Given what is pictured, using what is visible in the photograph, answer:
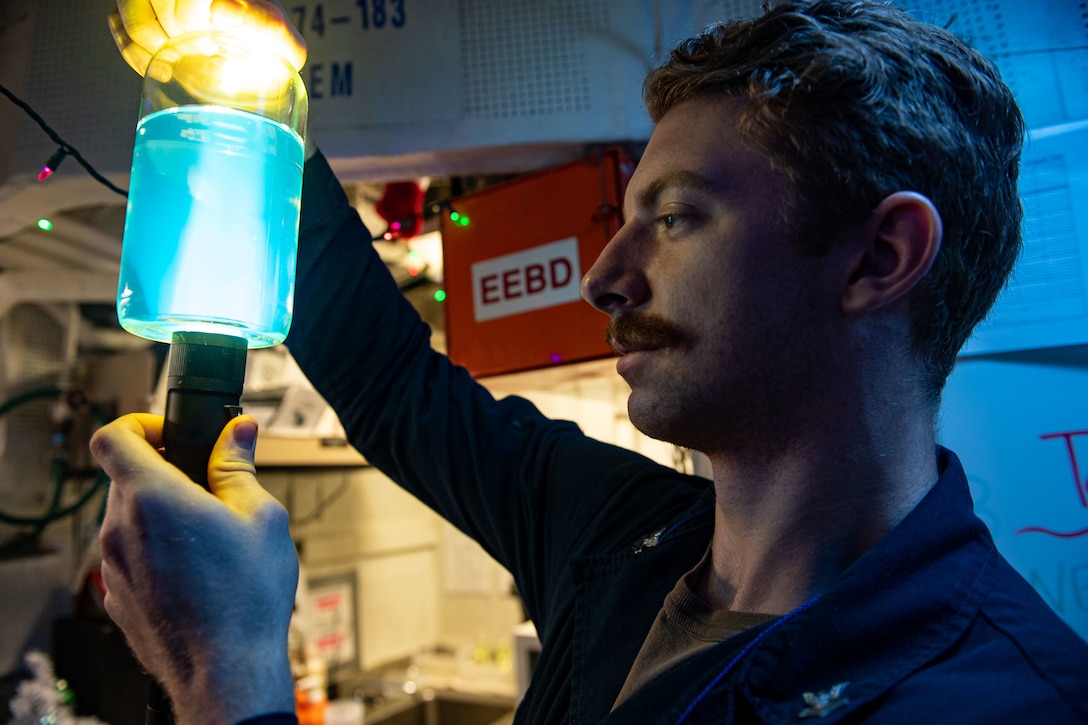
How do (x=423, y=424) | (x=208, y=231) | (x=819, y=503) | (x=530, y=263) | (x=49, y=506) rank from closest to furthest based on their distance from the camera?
(x=208, y=231), (x=819, y=503), (x=423, y=424), (x=530, y=263), (x=49, y=506)

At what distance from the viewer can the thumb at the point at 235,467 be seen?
596 millimetres

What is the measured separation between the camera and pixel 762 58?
829 mm

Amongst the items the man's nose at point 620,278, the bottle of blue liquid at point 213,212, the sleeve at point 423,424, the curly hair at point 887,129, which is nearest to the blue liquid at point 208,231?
the bottle of blue liquid at point 213,212

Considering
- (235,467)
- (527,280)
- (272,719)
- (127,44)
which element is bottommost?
(272,719)

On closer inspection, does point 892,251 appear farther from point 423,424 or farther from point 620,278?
point 423,424

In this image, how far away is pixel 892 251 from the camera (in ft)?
2.55

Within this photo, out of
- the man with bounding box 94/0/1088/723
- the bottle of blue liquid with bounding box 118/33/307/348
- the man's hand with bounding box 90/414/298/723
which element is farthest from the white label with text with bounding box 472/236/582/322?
the man's hand with bounding box 90/414/298/723

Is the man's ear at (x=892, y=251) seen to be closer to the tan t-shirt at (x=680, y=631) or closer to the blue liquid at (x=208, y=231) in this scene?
the tan t-shirt at (x=680, y=631)

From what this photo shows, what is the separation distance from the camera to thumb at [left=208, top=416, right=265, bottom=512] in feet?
1.95

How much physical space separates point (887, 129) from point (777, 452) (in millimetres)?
401

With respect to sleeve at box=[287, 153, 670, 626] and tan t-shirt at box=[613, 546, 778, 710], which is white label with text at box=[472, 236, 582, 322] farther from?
tan t-shirt at box=[613, 546, 778, 710]

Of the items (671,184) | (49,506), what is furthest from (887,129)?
(49,506)

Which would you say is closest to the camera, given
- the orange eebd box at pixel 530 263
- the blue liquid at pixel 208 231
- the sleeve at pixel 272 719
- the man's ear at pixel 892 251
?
the sleeve at pixel 272 719

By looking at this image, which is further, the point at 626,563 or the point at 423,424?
the point at 423,424
